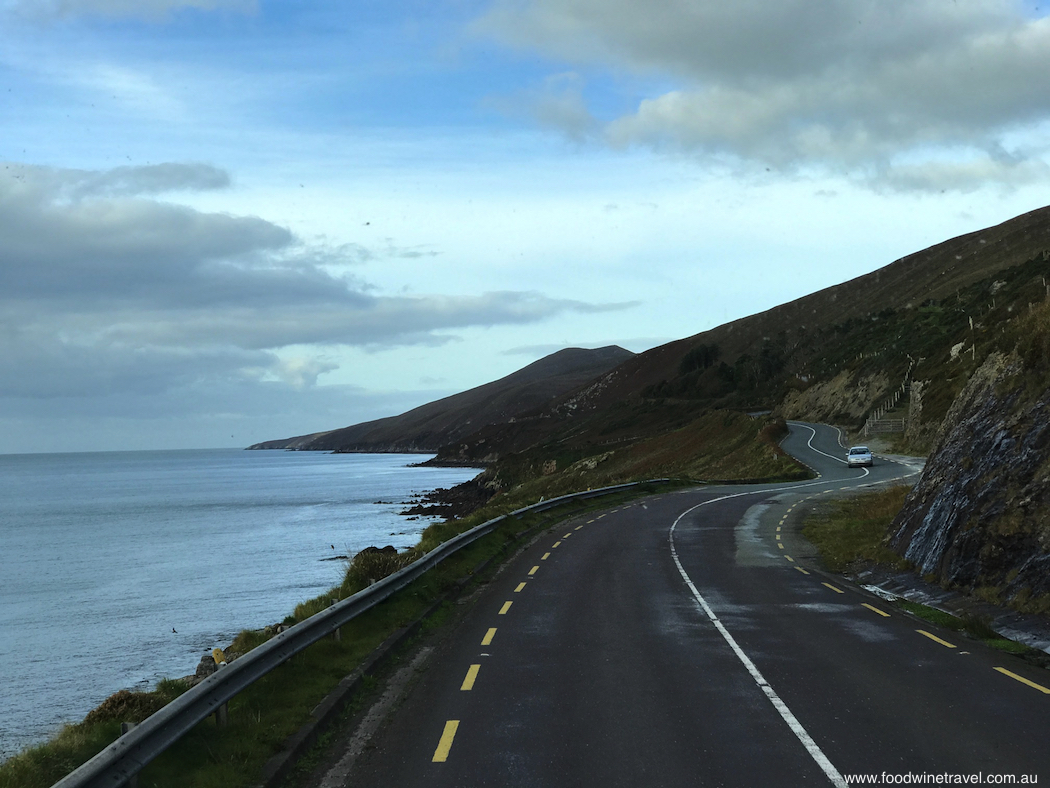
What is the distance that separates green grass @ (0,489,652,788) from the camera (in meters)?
7.30

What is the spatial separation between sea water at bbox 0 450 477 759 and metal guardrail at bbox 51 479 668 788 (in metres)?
5.50

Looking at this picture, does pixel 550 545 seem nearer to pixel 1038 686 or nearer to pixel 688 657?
pixel 688 657

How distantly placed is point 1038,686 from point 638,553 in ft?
45.4

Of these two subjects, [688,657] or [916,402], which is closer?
[688,657]

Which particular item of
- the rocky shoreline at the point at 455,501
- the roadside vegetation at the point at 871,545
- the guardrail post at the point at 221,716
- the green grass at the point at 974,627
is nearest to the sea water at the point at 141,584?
the rocky shoreline at the point at 455,501

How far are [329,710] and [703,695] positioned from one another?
425cm

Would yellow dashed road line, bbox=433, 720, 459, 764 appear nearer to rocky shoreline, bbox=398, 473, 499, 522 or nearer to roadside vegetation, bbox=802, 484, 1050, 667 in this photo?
roadside vegetation, bbox=802, 484, 1050, 667

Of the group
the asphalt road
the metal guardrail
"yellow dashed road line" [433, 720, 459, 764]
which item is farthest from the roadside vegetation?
the metal guardrail

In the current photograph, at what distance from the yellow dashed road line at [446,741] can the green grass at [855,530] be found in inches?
522

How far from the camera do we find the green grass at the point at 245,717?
287 inches

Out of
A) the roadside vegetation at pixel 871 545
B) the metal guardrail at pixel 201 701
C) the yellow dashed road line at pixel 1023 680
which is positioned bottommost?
the roadside vegetation at pixel 871 545

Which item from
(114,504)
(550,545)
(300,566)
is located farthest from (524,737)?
(114,504)

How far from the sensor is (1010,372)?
1762cm

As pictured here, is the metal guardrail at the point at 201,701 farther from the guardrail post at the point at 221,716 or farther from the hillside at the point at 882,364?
the hillside at the point at 882,364
